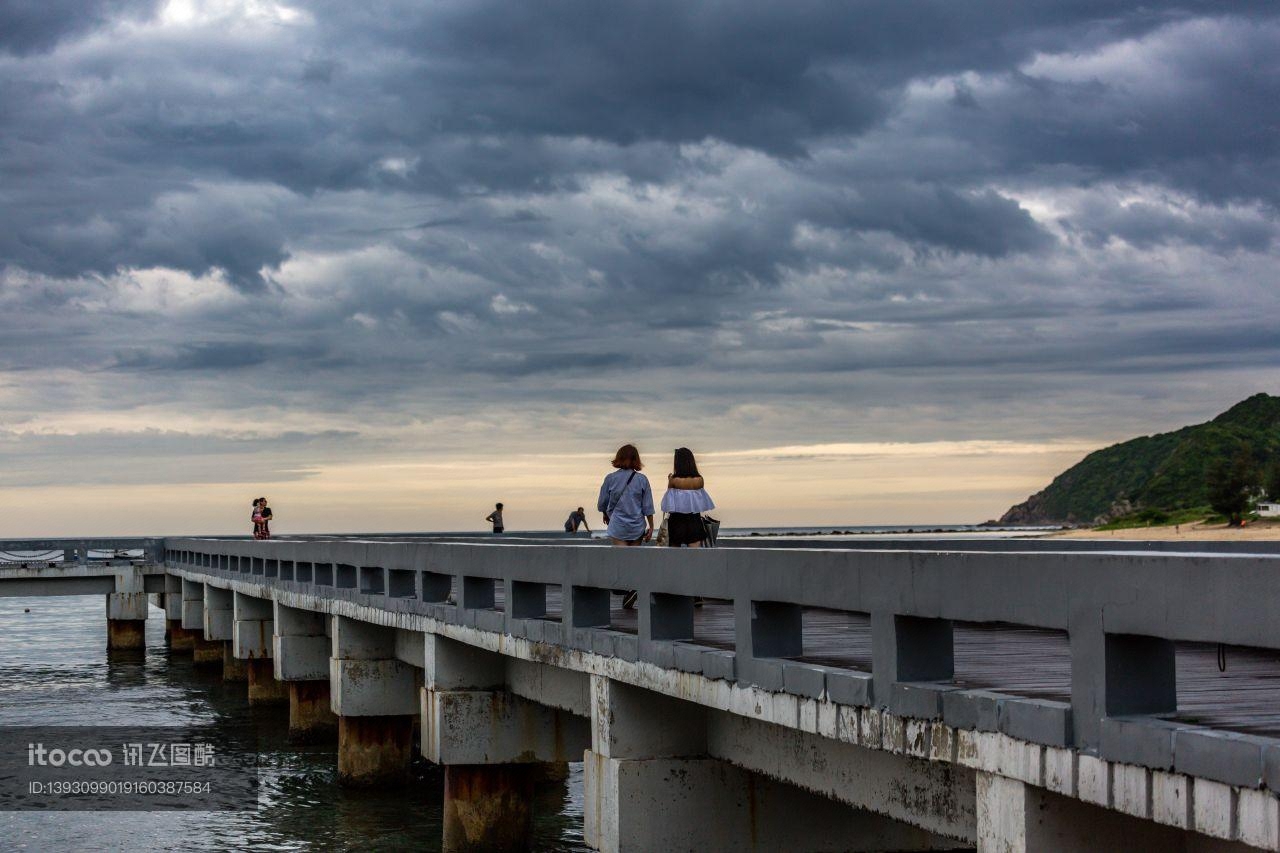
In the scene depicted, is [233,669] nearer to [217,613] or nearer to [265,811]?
[217,613]

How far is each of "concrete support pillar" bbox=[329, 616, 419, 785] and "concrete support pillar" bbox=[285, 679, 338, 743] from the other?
20.5 ft

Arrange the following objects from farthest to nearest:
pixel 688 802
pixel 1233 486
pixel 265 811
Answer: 1. pixel 1233 486
2. pixel 265 811
3. pixel 688 802

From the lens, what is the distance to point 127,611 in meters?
54.5

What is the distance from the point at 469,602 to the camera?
1569 centimetres

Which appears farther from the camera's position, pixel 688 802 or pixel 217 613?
pixel 217 613

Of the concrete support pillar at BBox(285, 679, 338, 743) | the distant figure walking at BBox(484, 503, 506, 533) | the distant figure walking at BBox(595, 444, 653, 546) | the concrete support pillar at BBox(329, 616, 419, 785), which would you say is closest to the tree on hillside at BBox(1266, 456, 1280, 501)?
the distant figure walking at BBox(484, 503, 506, 533)

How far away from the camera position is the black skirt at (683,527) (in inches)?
601

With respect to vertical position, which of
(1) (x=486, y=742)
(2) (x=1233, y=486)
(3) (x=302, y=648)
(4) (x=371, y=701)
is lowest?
(4) (x=371, y=701)

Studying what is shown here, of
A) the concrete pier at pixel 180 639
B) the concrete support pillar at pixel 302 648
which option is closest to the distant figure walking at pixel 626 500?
the concrete support pillar at pixel 302 648

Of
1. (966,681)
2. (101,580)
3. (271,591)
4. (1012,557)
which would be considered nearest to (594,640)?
(966,681)

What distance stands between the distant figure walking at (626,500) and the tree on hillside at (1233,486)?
87913 millimetres

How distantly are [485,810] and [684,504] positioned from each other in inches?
149

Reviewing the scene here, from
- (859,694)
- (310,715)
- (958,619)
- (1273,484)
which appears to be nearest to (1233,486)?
(1273,484)

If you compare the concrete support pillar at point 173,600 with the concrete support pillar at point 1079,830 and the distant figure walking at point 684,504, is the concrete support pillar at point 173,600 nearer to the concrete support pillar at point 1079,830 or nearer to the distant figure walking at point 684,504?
the distant figure walking at point 684,504
